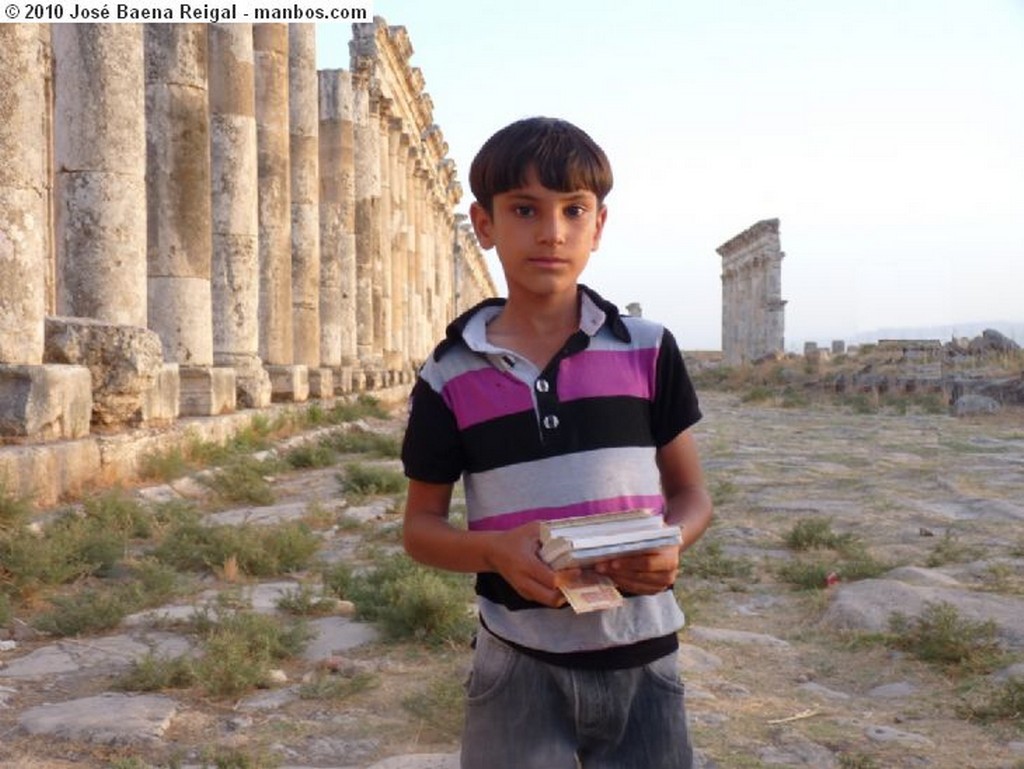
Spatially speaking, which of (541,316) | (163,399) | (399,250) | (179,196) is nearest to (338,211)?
(399,250)

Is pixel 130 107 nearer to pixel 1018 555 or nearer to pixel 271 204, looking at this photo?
pixel 271 204

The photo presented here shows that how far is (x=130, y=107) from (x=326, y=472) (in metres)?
3.90

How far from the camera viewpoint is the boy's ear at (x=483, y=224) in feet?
7.91

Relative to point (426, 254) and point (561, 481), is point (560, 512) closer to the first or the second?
point (561, 481)

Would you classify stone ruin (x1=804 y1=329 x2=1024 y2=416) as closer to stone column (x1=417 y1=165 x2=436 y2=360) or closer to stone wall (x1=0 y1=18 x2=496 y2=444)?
stone wall (x1=0 y1=18 x2=496 y2=444)

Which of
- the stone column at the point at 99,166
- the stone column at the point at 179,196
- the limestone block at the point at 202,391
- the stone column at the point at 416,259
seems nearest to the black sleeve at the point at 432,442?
the stone column at the point at 99,166

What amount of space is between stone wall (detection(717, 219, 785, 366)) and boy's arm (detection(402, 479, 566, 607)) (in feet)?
169

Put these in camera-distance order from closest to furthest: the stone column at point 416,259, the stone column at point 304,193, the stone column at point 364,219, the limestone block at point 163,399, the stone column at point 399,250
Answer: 1. the limestone block at point 163,399
2. the stone column at point 304,193
3. the stone column at point 364,219
4. the stone column at point 399,250
5. the stone column at point 416,259

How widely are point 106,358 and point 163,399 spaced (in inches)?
46.7

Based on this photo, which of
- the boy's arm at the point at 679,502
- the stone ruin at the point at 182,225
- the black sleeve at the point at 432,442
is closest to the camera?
the boy's arm at the point at 679,502

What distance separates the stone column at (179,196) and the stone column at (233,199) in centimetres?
188

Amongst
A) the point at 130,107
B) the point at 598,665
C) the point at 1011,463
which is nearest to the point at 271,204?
the point at 130,107

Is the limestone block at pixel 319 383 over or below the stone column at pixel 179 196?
below

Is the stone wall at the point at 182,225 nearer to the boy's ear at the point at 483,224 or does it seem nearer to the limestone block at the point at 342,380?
the limestone block at the point at 342,380
